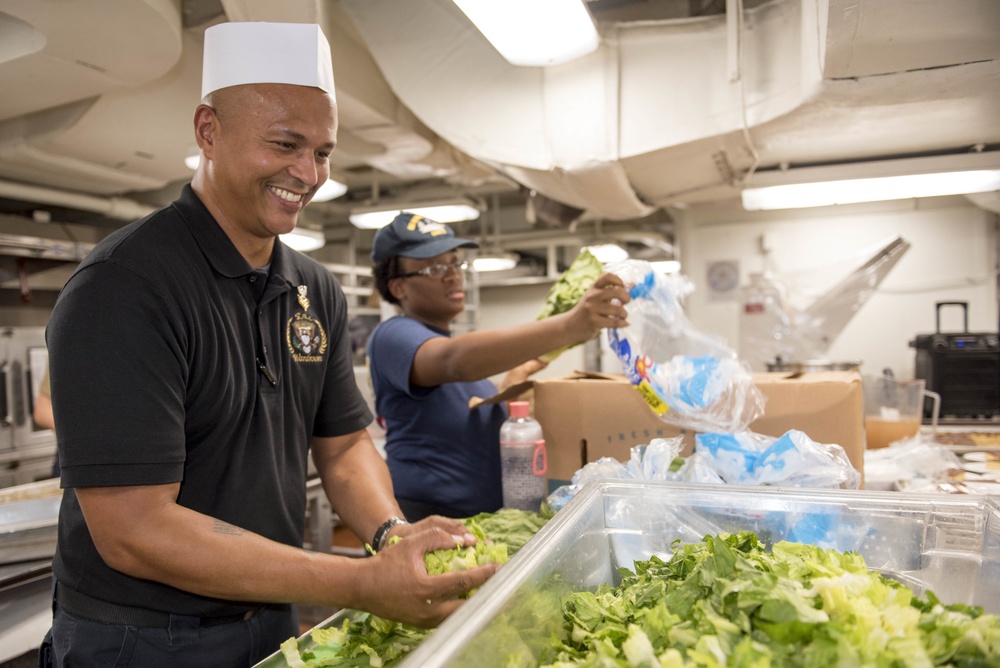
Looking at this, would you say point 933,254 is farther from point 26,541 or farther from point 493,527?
point 26,541

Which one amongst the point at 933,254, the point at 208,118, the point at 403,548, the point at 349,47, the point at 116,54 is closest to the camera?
the point at 403,548

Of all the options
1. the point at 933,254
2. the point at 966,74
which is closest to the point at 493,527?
the point at 966,74

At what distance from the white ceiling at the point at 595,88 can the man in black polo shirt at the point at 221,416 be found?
1.36m

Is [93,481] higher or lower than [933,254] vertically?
lower

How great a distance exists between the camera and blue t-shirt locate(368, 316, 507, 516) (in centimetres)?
214

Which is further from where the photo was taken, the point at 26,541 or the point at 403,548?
the point at 26,541

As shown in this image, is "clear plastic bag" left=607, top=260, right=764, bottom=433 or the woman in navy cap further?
the woman in navy cap

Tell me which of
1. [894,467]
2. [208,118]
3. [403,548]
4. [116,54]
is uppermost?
[116,54]

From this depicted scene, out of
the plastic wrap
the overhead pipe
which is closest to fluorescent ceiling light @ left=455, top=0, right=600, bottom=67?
the plastic wrap

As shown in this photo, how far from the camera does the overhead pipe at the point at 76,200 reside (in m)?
4.87

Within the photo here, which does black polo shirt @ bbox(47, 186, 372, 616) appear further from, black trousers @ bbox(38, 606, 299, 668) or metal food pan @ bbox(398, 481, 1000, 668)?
metal food pan @ bbox(398, 481, 1000, 668)

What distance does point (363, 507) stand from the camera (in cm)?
170

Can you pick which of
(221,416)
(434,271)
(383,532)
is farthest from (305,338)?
(434,271)

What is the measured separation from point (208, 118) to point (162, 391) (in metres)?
0.64
